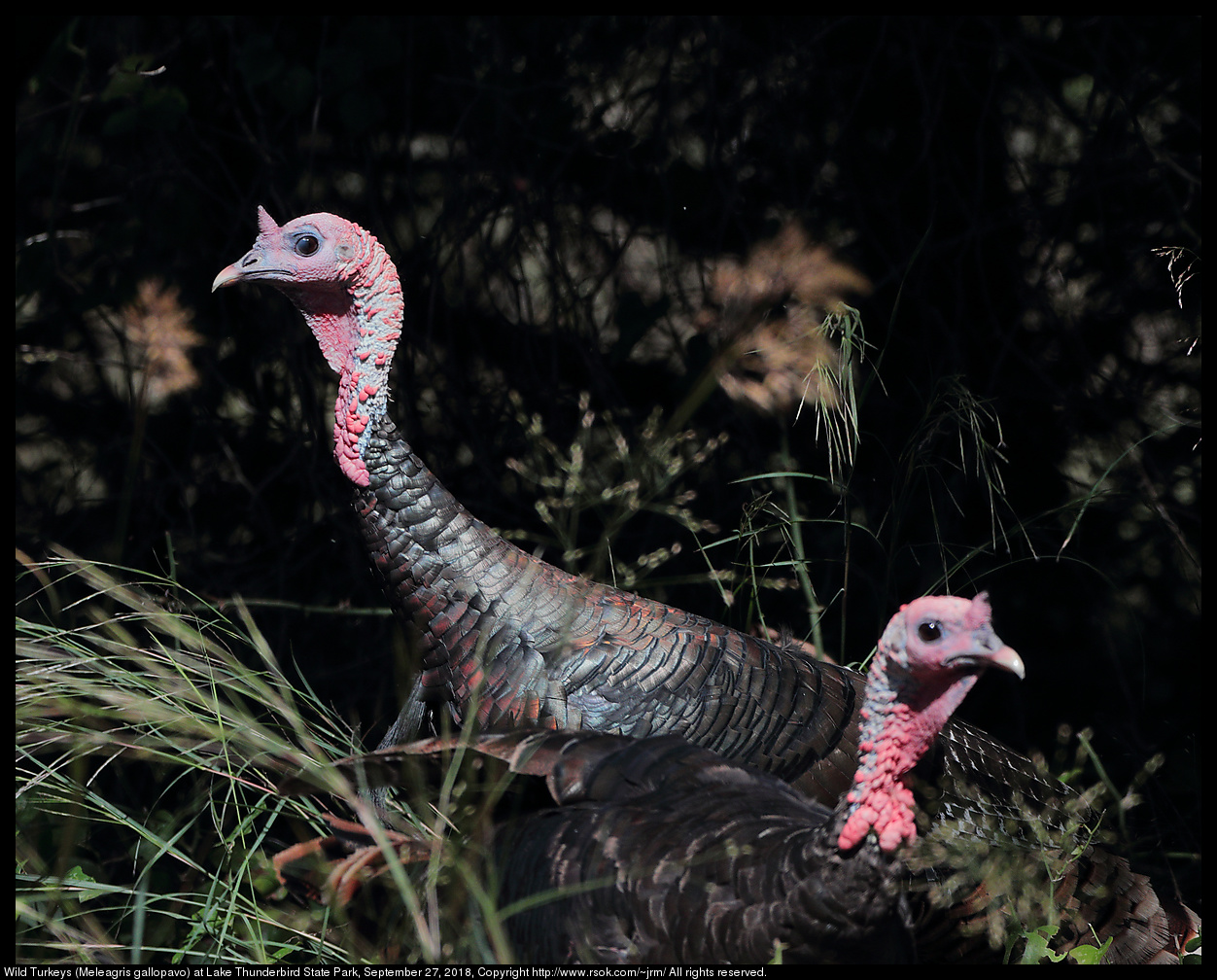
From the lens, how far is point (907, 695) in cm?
149

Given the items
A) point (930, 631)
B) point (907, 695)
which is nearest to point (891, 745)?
point (907, 695)

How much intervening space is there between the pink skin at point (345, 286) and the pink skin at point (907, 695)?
116 centimetres

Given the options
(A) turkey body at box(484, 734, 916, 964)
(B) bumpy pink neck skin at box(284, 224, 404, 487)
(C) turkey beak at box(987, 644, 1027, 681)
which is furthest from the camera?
(B) bumpy pink neck skin at box(284, 224, 404, 487)

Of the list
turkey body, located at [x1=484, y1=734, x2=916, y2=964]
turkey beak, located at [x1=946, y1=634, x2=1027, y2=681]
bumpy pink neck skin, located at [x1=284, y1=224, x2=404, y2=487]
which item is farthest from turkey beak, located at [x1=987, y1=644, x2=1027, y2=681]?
bumpy pink neck skin, located at [x1=284, y1=224, x2=404, y2=487]

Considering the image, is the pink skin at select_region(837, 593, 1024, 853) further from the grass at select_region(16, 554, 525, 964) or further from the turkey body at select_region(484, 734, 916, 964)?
the grass at select_region(16, 554, 525, 964)

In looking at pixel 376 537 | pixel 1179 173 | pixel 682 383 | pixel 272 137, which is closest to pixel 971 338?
pixel 1179 173

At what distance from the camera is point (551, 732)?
69.6 inches

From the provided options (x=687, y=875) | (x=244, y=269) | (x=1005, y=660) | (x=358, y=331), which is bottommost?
(x=687, y=875)

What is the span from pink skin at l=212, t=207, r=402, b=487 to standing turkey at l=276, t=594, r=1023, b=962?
0.82m

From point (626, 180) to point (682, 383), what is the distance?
0.68m

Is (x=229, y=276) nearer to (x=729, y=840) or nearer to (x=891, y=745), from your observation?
(x=729, y=840)

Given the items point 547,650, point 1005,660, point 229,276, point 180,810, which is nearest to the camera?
point 1005,660

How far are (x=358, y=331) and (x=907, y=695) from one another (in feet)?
4.53

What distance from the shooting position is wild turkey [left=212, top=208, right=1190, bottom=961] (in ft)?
6.89
